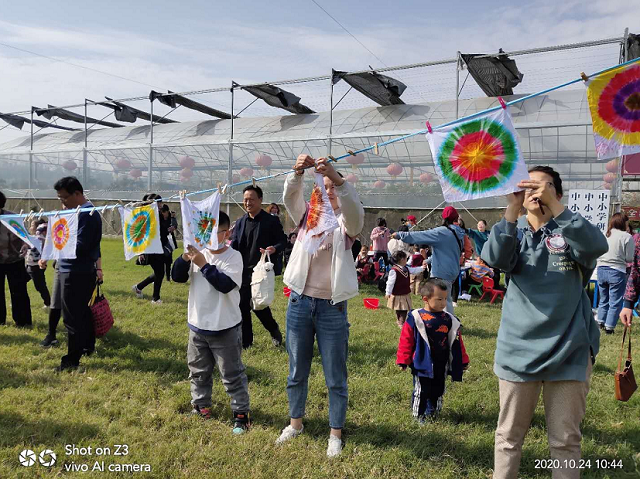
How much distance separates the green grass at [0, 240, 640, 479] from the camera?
118 inches

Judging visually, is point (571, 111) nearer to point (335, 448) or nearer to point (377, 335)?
point (377, 335)

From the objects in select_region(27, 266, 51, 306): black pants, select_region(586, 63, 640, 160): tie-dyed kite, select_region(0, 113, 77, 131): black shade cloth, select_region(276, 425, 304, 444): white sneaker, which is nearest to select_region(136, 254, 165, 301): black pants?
select_region(27, 266, 51, 306): black pants

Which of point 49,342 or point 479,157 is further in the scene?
point 49,342

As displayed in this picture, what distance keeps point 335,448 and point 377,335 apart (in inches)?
121

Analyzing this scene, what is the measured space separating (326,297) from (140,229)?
2.23m

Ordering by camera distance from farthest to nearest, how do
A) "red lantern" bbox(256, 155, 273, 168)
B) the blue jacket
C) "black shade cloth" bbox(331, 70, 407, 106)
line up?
"red lantern" bbox(256, 155, 273, 168)
"black shade cloth" bbox(331, 70, 407, 106)
the blue jacket

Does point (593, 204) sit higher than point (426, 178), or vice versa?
point (426, 178)

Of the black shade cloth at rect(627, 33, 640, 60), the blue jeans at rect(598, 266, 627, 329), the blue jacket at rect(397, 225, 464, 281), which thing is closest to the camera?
the blue jacket at rect(397, 225, 464, 281)

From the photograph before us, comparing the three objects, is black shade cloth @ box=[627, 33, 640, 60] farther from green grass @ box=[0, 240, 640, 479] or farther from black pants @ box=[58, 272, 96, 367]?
black pants @ box=[58, 272, 96, 367]

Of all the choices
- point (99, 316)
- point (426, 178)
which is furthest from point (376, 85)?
point (99, 316)

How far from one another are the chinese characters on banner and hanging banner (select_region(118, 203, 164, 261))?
7946mm

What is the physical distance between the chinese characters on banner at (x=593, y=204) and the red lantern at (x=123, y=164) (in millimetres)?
20551

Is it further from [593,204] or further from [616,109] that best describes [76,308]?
[593,204]

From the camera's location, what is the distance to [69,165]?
2477 cm
